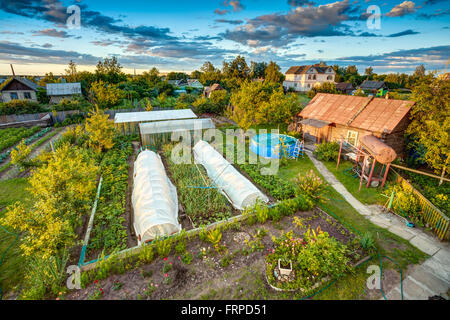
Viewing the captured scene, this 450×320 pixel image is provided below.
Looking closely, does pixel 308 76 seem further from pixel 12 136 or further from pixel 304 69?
pixel 12 136

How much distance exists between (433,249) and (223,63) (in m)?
74.7

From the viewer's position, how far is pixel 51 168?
6406 millimetres

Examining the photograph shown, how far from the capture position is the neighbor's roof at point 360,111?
13.4 metres

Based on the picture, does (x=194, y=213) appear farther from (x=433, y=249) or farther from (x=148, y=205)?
(x=433, y=249)

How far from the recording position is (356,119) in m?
15.2

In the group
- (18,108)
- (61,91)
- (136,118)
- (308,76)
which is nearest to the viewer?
(136,118)

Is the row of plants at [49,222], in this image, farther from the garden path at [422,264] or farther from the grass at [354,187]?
the grass at [354,187]

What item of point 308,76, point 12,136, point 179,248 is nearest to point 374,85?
point 308,76

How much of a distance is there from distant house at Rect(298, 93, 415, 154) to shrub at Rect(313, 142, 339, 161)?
182 centimetres

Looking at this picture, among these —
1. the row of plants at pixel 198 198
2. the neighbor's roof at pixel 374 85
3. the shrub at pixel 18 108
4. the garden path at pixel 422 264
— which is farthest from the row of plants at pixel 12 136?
the neighbor's roof at pixel 374 85

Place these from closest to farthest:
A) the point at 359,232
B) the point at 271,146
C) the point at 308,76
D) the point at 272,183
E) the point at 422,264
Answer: the point at 422,264, the point at 359,232, the point at 272,183, the point at 271,146, the point at 308,76

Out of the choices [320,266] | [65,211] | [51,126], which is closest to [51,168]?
[65,211]

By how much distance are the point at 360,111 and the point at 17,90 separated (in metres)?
47.1

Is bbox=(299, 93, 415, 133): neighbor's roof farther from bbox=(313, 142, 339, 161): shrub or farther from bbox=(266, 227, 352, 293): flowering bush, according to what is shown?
bbox=(266, 227, 352, 293): flowering bush
